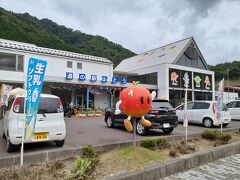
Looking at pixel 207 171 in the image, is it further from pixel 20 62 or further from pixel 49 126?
pixel 20 62

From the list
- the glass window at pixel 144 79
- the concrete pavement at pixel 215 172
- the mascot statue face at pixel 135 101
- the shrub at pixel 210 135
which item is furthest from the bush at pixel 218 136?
the glass window at pixel 144 79

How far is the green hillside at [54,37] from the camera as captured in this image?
4531 cm

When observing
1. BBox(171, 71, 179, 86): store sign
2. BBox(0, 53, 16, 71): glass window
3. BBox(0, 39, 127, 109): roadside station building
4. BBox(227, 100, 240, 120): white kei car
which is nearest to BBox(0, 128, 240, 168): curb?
BBox(0, 39, 127, 109): roadside station building

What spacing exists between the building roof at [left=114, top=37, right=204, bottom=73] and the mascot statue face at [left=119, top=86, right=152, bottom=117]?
25.6 m

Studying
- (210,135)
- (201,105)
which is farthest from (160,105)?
(201,105)

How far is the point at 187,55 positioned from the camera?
107ft

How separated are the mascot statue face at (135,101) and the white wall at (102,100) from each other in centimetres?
1905

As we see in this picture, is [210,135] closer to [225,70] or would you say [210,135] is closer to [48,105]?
[48,105]

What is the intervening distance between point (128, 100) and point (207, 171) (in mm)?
2519

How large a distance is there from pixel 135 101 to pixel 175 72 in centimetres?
2534

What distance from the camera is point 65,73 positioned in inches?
906

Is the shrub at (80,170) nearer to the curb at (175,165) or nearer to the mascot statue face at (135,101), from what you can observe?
the curb at (175,165)

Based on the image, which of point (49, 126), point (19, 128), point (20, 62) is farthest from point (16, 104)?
point (20, 62)

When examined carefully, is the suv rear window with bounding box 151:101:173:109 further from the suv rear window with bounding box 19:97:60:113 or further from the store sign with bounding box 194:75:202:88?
the store sign with bounding box 194:75:202:88
